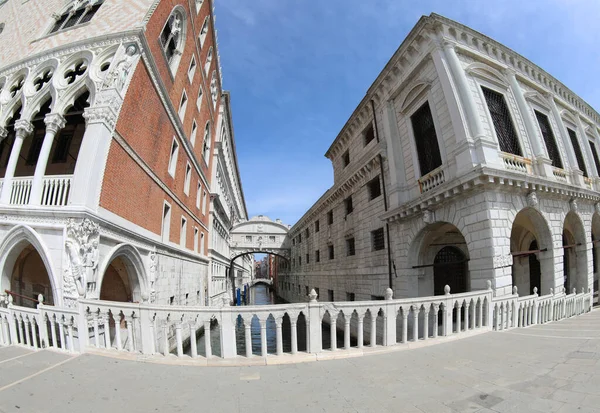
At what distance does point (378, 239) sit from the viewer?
14.2 m

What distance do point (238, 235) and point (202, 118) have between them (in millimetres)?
25669

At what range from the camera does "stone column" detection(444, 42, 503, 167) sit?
29.3ft

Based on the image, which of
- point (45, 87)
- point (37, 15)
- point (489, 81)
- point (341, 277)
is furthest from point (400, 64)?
point (37, 15)

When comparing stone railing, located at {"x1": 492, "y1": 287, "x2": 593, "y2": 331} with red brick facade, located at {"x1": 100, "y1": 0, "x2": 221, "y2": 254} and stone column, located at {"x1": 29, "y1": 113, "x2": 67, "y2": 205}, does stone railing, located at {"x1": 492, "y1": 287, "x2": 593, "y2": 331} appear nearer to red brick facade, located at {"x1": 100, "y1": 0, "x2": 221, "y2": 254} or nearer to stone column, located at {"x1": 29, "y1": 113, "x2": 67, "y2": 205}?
red brick facade, located at {"x1": 100, "y1": 0, "x2": 221, "y2": 254}

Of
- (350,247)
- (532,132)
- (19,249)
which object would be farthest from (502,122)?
(19,249)

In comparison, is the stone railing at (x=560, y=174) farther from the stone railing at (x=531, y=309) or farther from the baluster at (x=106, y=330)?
the baluster at (x=106, y=330)

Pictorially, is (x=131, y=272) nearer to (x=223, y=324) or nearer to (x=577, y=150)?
(x=223, y=324)

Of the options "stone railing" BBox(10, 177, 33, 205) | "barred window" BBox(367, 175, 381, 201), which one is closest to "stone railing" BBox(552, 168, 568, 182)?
"barred window" BBox(367, 175, 381, 201)

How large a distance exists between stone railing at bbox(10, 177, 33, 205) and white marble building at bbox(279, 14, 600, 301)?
41.9 ft

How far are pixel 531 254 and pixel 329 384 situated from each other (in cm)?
1517

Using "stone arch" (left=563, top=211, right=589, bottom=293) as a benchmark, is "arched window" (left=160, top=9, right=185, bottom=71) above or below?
above

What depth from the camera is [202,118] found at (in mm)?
18297

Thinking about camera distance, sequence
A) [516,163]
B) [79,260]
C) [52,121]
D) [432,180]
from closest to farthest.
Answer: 1. [79,260]
2. [52,121]
3. [516,163]
4. [432,180]

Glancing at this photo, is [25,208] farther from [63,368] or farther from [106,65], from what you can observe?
[106,65]
